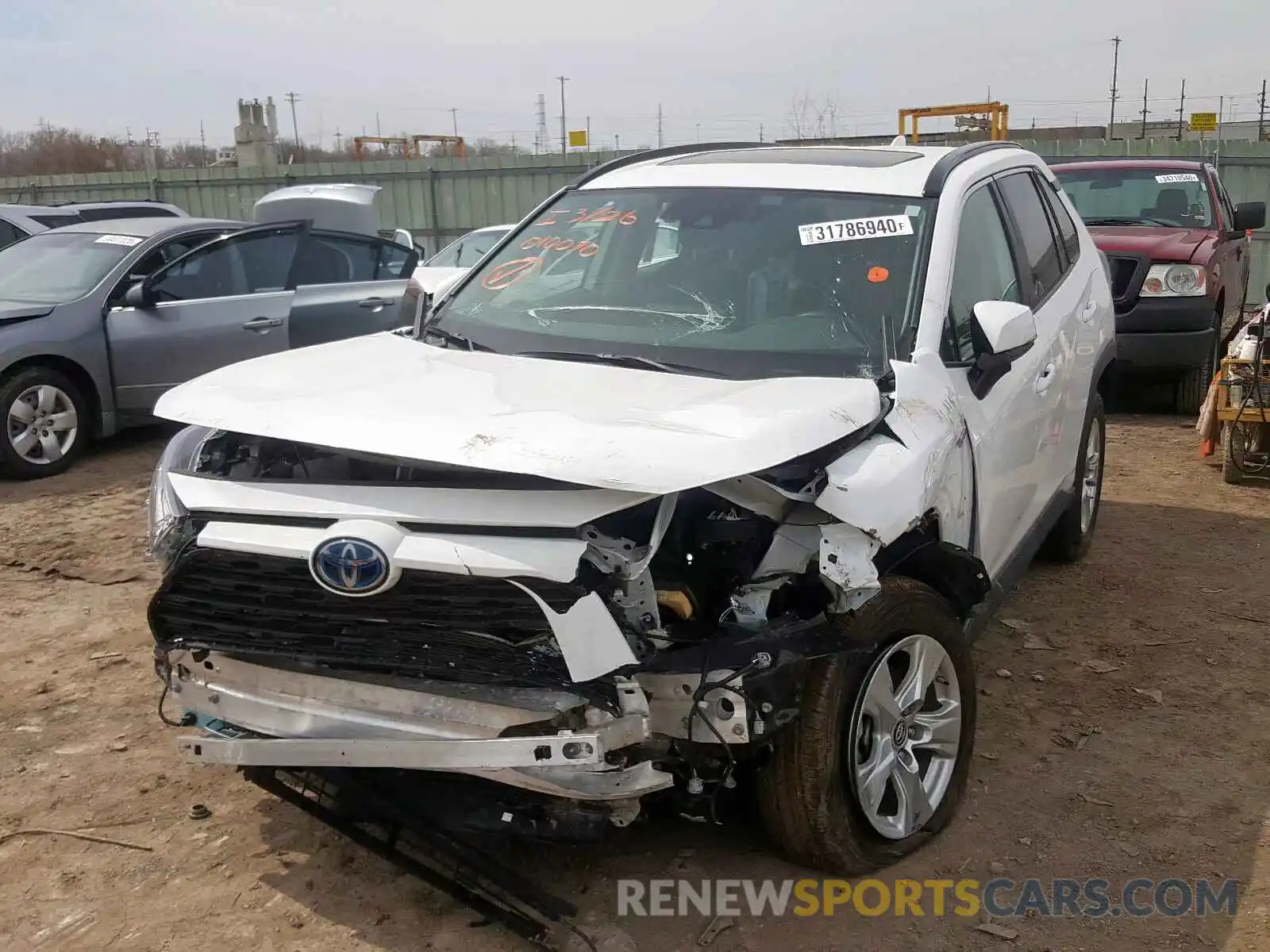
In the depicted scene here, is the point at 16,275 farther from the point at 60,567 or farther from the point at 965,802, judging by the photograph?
the point at 965,802

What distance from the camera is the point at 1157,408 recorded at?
9172 millimetres

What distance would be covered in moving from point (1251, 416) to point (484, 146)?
111 ft

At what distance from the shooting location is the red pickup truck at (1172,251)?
27.3 ft

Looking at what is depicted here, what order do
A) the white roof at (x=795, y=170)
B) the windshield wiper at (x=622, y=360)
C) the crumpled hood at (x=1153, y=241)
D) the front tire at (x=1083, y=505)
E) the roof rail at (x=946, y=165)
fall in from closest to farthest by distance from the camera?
the windshield wiper at (x=622, y=360), the roof rail at (x=946, y=165), the white roof at (x=795, y=170), the front tire at (x=1083, y=505), the crumpled hood at (x=1153, y=241)

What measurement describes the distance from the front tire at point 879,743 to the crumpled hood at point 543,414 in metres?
0.52

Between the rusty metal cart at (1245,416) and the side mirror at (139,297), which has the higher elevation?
the side mirror at (139,297)

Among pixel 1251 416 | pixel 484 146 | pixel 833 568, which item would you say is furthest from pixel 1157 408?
pixel 484 146

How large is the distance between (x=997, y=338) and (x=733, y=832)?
1.59 meters

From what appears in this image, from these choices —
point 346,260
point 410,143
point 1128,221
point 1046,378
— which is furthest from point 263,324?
point 410,143

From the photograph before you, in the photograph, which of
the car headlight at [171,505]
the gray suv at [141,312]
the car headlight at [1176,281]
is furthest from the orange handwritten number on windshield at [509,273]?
the car headlight at [1176,281]

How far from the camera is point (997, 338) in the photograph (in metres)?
3.33

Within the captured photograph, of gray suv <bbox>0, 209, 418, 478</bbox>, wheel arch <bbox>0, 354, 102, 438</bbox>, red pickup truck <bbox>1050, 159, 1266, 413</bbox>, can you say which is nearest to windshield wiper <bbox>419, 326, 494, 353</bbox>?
gray suv <bbox>0, 209, 418, 478</bbox>

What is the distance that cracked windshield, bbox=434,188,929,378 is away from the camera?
3.39m

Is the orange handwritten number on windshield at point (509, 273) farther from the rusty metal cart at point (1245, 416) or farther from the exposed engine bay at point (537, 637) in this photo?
the rusty metal cart at point (1245, 416)
